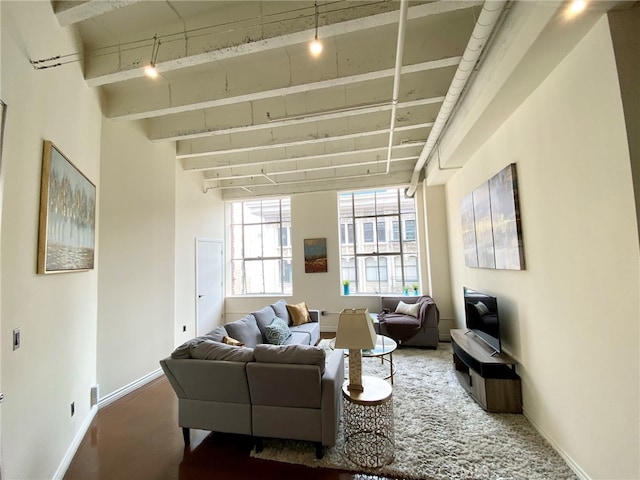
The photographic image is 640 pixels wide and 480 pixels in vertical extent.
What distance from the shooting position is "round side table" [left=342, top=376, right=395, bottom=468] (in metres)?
2.04

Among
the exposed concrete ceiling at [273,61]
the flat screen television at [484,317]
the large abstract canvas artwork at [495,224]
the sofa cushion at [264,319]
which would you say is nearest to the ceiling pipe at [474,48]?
the exposed concrete ceiling at [273,61]

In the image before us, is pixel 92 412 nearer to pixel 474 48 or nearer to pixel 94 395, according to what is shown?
pixel 94 395

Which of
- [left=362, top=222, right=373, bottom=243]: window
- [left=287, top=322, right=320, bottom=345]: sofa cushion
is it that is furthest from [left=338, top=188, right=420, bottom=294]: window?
[left=287, top=322, right=320, bottom=345]: sofa cushion

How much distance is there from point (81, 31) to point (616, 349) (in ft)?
14.9

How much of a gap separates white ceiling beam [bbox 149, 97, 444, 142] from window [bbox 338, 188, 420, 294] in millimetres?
2758

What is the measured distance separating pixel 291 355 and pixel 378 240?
14.2ft

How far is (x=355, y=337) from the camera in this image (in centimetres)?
210

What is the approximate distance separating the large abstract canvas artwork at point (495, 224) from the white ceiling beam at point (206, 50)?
5.25 feet

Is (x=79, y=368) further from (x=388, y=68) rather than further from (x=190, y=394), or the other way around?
(x=388, y=68)

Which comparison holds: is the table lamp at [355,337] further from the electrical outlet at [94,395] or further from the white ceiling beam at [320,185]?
the white ceiling beam at [320,185]

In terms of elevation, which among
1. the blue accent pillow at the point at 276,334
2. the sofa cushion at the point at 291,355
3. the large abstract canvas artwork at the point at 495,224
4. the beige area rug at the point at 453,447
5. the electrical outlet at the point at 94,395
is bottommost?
the beige area rug at the point at 453,447

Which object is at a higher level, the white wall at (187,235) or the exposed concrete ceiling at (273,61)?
the exposed concrete ceiling at (273,61)

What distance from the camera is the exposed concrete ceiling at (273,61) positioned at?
1951 millimetres

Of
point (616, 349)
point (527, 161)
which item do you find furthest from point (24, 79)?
point (616, 349)
